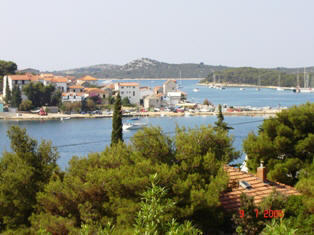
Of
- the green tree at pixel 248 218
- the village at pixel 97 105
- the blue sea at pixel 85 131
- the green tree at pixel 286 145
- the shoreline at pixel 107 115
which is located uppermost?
the green tree at pixel 286 145

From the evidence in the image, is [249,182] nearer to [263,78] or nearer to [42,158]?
[42,158]

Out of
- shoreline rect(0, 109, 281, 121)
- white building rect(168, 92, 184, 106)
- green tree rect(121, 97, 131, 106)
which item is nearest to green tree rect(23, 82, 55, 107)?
shoreline rect(0, 109, 281, 121)

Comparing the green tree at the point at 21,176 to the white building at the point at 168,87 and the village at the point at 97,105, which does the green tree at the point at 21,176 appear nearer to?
the village at the point at 97,105

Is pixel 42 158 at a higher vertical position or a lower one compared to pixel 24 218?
higher

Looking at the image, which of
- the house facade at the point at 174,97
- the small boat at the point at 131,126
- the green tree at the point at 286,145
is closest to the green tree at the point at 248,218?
the green tree at the point at 286,145

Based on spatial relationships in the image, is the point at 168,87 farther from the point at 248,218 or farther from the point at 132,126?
the point at 248,218

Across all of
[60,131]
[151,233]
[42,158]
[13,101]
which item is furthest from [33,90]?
[151,233]
